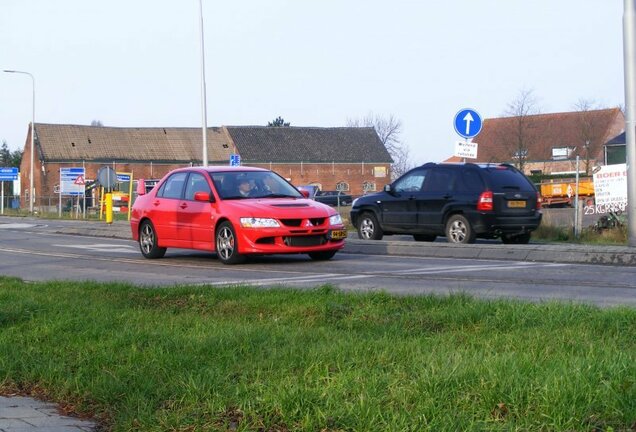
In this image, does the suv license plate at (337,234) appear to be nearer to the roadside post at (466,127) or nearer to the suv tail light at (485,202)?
the suv tail light at (485,202)

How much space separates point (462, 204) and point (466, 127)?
318 centimetres

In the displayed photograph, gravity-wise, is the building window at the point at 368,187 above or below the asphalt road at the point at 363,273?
above

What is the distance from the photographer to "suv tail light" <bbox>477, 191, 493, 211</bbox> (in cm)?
1881

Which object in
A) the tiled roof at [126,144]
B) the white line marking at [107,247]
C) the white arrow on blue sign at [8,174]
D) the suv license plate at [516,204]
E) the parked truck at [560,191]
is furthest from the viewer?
the tiled roof at [126,144]

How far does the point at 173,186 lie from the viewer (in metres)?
17.5

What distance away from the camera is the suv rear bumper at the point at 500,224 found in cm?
1886

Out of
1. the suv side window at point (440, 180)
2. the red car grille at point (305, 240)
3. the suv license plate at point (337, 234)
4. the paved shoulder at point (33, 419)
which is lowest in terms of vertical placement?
the paved shoulder at point (33, 419)

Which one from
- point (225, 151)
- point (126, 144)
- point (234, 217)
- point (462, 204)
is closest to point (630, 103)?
point (462, 204)

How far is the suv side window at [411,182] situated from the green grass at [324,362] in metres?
11.2

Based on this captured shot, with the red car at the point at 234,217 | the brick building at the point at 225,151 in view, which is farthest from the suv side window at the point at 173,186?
the brick building at the point at 225,151

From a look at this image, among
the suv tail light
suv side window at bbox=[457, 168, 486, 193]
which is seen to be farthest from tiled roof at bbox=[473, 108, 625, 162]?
the suv tail light

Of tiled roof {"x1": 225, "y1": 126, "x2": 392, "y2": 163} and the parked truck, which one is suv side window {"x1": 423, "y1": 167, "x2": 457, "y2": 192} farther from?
tiled roof {"x1": 225, "y1": 126, "x2": 392, "y2": 163}

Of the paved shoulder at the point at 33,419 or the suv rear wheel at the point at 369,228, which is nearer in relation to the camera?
the paved shoulder at the point at 33,419

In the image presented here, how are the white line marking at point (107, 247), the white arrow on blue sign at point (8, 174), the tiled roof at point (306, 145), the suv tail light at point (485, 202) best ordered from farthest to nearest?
1. the tiled roof at point (306, 145)
2. the white arrow on blue sign at point (8, 174)
3. the white line marking at point (107, 247)
4. the suv tail light at point (485, 202)
